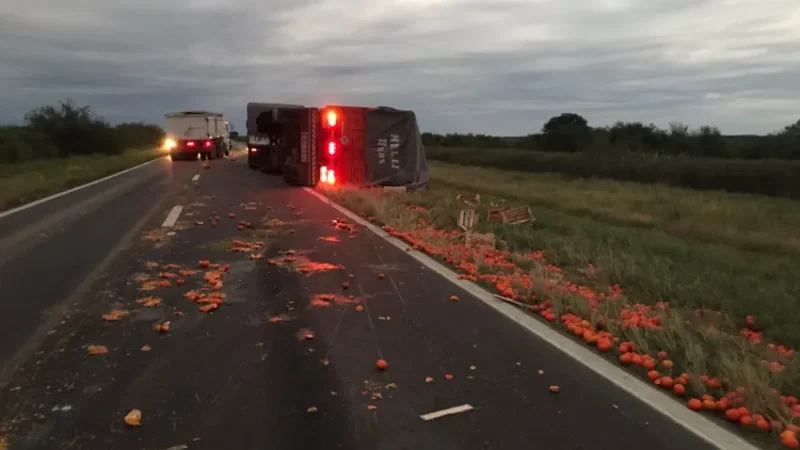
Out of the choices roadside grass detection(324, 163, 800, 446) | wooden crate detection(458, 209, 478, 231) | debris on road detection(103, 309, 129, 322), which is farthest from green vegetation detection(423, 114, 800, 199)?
debris on road detection(103, 309, 129, 322)

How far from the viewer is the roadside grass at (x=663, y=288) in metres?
4.86

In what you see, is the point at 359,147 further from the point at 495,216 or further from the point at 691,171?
the point at 691,171

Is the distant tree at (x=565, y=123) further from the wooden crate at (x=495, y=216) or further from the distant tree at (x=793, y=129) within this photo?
the wooden crate at (x=495, y=216)

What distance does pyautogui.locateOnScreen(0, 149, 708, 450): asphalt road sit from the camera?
12.9 ft

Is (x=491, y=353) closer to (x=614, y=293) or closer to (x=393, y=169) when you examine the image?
(x=614, y=293)

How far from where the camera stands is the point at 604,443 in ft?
12.5

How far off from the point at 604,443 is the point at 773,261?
10.3 meters

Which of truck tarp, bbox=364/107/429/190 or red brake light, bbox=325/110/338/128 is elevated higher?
red brake light, bbox=325/110/338/128

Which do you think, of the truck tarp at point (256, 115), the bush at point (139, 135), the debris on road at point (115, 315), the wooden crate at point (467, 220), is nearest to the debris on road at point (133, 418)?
the debris on road at point (115, 315)

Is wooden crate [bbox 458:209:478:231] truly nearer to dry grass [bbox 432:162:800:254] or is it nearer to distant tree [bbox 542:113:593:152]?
dry grass [bbox 432:162:800:254]

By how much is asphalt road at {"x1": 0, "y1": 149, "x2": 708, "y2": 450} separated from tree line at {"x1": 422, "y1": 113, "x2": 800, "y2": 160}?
4452 cm

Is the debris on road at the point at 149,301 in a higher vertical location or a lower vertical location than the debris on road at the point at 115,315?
lower

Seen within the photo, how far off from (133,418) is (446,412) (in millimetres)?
1970

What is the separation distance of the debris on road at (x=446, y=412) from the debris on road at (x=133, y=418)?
1770mm
